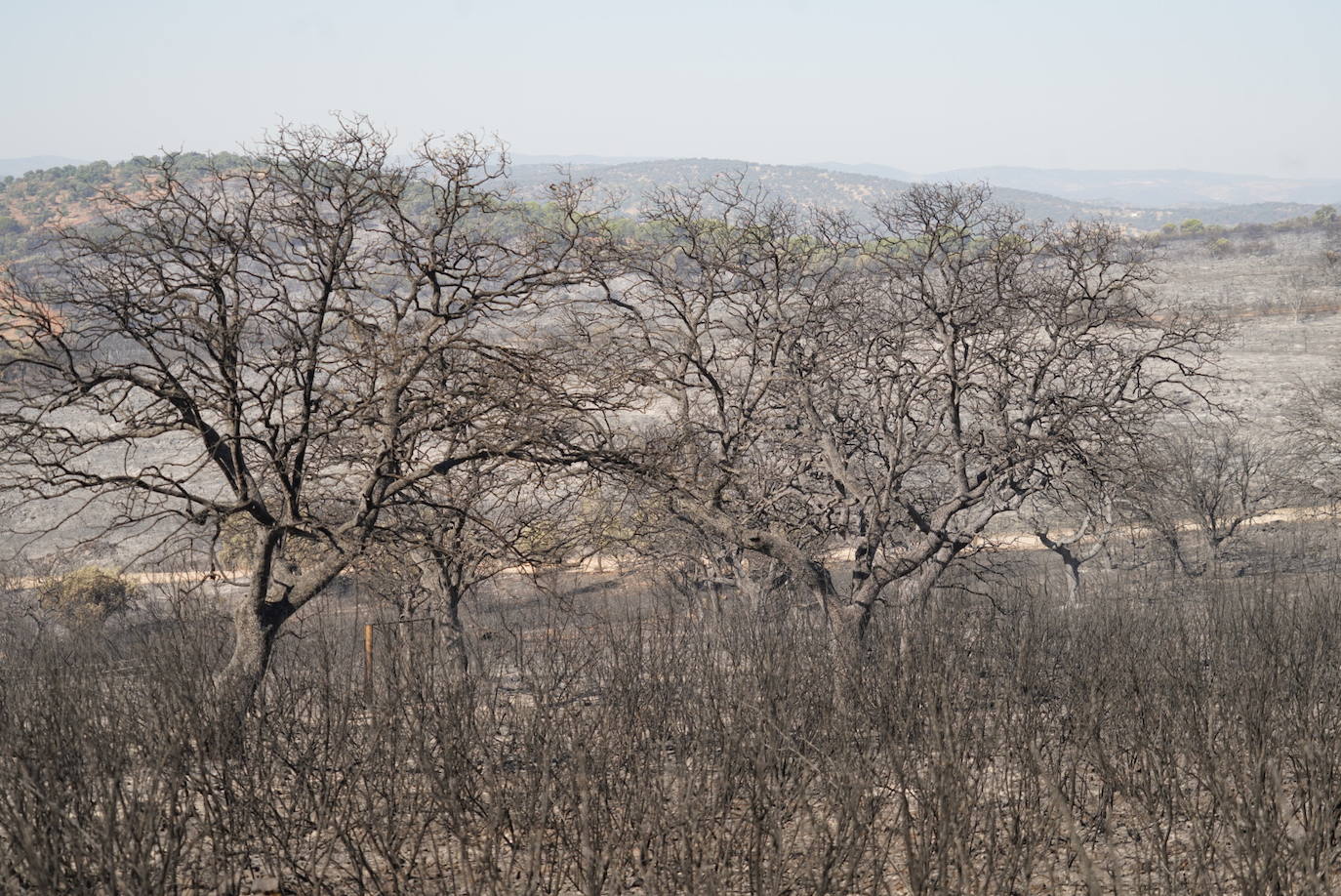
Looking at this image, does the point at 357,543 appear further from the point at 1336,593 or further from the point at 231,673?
the point at 1336,593

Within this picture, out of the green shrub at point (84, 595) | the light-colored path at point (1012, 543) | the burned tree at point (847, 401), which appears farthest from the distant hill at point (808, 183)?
the burned tree at point (847, 401)

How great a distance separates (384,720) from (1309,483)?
27.1 metres

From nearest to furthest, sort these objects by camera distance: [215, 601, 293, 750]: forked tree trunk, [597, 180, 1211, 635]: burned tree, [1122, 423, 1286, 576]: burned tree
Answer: [215, 601, 293, 750]: forked tree trunk
[597, 180, 1211, 635]: burned tree
[1122, 423, 1286, 576]: burned tree

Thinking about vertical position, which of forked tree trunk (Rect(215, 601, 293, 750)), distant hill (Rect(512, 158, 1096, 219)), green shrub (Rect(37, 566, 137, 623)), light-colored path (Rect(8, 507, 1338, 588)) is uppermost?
distant hill (Rect(512, 158, 1096, 219))

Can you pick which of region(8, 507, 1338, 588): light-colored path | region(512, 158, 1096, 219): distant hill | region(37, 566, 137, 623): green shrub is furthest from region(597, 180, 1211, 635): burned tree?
region(512, 158, 1096, 219): distant hill

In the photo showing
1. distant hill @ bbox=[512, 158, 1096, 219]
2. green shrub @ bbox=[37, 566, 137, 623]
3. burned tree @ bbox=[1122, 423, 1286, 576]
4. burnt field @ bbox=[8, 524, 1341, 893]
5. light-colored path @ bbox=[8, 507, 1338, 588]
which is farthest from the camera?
distant hill @ bbox=[512, 158, 1096, 219]

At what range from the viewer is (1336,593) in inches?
595

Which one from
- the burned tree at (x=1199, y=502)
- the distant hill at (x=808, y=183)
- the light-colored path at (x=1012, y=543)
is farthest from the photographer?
the distant hill at (x=808, y=183)

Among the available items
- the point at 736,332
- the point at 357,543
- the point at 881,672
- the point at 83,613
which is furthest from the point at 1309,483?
the point at 83,613

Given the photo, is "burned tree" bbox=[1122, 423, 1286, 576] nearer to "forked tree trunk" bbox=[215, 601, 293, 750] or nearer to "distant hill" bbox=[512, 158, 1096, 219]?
"forked tree trunk" bbox=[215, 601, 293, 750]

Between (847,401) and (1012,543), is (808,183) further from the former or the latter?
(847,401)

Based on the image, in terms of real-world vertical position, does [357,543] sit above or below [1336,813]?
above

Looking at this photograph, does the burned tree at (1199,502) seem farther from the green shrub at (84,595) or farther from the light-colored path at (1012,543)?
the green shrub at (84,595)

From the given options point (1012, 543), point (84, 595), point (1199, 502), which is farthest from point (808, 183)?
point (84, 595)
